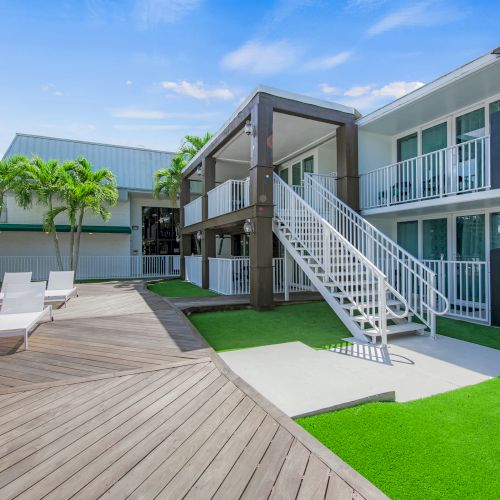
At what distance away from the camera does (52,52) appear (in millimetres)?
7801

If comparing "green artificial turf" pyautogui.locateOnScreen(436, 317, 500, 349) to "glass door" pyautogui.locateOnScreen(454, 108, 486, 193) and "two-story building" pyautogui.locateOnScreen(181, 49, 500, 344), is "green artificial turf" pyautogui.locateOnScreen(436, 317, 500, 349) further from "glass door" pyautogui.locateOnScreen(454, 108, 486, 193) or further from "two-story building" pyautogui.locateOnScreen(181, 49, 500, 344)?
"glass door" pyautogui.locateOnScreen(454, 108, 486, 193)

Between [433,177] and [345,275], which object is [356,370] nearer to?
[345,275]

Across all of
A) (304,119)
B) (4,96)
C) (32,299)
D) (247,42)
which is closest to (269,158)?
(304,119)

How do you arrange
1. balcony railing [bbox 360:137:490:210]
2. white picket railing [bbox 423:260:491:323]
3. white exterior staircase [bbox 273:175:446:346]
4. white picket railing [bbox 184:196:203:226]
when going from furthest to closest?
white picket railing [bbox 184:196:203:226] < balcony railing [bbox 360:137:490:210] < white picket railing [bbox 423:260:491:323] < white exterior staircase [bbox 273:175:446:346]

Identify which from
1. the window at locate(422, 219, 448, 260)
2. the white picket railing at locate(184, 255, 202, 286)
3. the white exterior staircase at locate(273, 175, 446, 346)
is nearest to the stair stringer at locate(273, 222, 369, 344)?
the white exterior staircase at locate(273, 175, 446, 346)

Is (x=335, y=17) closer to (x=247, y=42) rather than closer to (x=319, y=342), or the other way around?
(x=247, y=42)

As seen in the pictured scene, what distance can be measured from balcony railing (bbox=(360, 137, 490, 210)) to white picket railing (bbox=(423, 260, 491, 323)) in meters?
1.79

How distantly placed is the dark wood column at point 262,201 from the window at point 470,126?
17.0 ft

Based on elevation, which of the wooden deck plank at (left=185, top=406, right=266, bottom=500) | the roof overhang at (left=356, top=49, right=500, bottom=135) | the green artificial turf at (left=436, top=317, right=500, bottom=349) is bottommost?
the green artificial turf at (left=436, top=317, right=500, bottom=349)

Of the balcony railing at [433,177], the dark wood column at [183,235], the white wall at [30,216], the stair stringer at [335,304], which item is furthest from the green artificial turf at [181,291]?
the balcony railing at [433,177]

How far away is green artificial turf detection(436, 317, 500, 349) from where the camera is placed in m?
5.77

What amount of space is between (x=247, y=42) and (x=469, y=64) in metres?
5.62

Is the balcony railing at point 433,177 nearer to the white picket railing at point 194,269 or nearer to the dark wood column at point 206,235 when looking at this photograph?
the dark wood column at point 206,235

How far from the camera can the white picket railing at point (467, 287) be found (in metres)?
7.05
